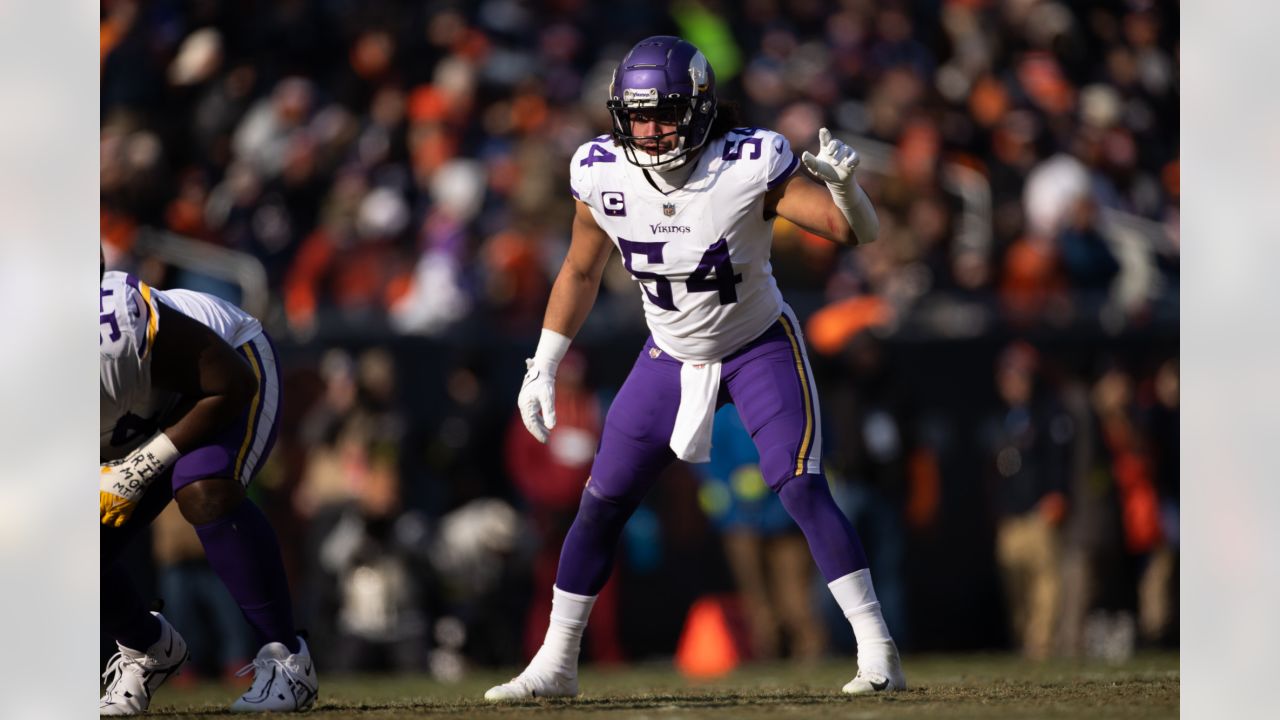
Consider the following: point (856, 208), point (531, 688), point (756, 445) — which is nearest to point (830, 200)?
point (856, 208)

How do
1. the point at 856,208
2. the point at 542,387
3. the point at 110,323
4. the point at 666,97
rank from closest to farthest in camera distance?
the point at 110,323, the point at 856,208, the point at 666,97, the point at 542,387

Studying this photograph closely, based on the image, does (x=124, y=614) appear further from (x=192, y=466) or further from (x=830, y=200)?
(x=830, y=200)

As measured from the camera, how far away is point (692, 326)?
4523 millimetres

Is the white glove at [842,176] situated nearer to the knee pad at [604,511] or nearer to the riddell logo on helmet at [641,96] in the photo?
the riddell logo on helmet at [641,96]

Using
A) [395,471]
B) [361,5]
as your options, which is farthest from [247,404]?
[361,5]

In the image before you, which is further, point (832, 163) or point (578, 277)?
point (578, 277)

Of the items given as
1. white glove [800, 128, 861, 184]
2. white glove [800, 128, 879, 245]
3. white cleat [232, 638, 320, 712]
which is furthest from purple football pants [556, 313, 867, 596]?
white cleat [232, 638, 320, 712]

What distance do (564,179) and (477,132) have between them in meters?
1.23

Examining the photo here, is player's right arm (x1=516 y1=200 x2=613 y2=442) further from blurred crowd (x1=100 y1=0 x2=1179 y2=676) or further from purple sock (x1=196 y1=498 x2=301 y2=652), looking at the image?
blurred crowd (x1=100 y1=0 x2=1179 y2=676)

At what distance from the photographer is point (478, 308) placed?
855cm

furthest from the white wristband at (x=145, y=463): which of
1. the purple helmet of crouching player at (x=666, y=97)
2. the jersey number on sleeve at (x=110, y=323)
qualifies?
the purple helmet of crouching player at (x=666, y=97)

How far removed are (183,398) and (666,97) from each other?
1.44 metres

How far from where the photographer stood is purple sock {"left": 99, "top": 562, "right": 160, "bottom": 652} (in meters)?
4.36
